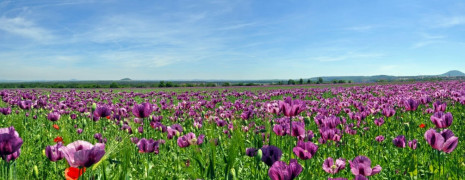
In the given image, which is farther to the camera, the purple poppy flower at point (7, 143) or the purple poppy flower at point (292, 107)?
the purple poppy flower at point (292, 107)

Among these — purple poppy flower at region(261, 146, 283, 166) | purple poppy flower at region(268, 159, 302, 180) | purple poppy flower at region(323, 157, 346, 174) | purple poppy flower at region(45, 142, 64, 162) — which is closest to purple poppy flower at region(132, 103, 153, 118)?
purple poppy flower at region(45, 142, 64, 162)

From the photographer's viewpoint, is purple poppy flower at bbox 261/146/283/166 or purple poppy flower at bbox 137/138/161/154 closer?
purple poppy flower at bbox 261/146/283/166

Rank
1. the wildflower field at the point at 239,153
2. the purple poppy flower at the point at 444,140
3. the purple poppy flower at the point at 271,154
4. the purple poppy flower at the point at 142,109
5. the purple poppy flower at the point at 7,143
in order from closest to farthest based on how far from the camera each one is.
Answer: the purple poppy flower at the point at 7,143, the wildflower field at the point at 239,153, the purple poppy flower at the point at 271,154, the purple poppy flower at the point at 444,140, the purple poppy flower at the point at 142,109

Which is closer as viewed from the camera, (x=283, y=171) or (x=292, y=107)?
(x=283, y=171)

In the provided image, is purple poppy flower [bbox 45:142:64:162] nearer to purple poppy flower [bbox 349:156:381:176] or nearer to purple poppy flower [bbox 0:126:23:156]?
purple poppy flower [bbox 0:126:23:156]

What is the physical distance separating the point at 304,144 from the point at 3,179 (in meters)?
2.13

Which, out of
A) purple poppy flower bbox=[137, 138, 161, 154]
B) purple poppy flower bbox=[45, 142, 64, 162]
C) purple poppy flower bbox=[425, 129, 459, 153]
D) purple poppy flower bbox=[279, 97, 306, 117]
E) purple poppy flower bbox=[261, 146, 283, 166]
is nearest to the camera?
purple poppy flower bbox=[261, 146, 283, 166]

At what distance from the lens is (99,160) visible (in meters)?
1.85

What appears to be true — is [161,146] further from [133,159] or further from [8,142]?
[8,142]

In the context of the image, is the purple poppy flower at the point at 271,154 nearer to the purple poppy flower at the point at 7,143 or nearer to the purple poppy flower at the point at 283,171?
the purple poppy flower at the point at 283,171

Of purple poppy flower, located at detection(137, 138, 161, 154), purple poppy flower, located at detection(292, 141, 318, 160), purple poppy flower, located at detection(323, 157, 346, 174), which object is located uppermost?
purple poppy flower, located at detection(292, 141, 318, 160)

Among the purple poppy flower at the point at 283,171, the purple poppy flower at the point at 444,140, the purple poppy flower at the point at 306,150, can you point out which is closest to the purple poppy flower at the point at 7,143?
the purple poppy flower at the point at 283,171

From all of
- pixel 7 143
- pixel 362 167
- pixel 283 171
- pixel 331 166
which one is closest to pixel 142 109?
pixel 7 143

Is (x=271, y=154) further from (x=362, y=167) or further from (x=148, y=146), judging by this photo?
(x=148, y=146)
